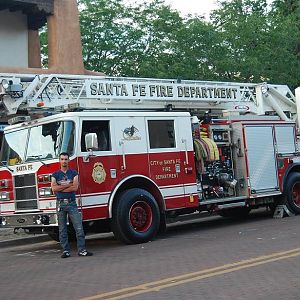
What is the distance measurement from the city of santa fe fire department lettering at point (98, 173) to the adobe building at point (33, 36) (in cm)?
899

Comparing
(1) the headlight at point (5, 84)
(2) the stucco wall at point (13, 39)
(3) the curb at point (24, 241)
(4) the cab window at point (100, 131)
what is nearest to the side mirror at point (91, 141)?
(4) the cab window at point (100, 131)

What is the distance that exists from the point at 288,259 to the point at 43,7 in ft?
47.6

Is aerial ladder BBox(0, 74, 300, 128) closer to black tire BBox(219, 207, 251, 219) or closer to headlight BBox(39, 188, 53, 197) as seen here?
headlight BBox(39, 188, 53, 197)

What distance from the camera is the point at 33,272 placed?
862 centimetres

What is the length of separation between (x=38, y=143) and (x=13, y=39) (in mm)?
10881

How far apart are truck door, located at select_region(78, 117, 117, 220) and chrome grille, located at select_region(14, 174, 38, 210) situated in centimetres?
99

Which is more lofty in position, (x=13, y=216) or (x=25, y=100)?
(x=25, y=100)

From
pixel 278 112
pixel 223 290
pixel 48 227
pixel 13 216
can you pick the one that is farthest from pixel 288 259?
pixel 278 112

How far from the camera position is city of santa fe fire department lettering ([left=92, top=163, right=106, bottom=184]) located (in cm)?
1066

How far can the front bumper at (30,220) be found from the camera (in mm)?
10367

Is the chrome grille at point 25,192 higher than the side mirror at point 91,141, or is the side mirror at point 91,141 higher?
the side mirror at point 91,141

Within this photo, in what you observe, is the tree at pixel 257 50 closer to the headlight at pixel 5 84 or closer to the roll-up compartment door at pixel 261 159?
the roll-up compartment door at pixel 261 159

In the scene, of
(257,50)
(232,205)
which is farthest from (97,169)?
(257,50)

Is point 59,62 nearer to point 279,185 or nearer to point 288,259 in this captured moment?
point 279,185
